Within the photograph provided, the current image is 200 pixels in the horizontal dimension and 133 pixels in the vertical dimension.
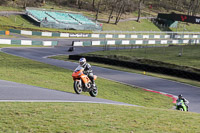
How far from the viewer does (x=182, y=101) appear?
675 inches

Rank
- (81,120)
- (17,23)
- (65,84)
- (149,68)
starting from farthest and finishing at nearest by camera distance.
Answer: (17,23), (149,68), (65,84), (81,120)

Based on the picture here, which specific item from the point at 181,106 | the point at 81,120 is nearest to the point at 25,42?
the point at 181,106

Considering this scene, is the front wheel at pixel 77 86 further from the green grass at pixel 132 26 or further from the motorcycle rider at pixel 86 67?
the green grass at pixel 132 26

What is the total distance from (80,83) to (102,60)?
70.0 feet

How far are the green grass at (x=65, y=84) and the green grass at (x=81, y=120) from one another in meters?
7.87

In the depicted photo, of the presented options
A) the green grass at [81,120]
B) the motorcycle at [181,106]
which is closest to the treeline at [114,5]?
the motorcycle at [181,106]

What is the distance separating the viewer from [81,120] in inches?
367

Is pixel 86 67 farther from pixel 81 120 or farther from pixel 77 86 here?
pixel 81 120

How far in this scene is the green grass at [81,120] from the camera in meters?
8.34

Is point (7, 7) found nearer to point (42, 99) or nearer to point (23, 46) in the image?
point (23, 46)

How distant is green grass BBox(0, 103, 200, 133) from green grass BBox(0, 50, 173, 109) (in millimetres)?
7865

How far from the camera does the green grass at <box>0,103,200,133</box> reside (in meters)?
8.34

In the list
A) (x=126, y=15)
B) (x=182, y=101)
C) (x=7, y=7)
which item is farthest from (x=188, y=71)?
(x=126, y=15)

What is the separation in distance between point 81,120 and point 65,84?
1241 cm
